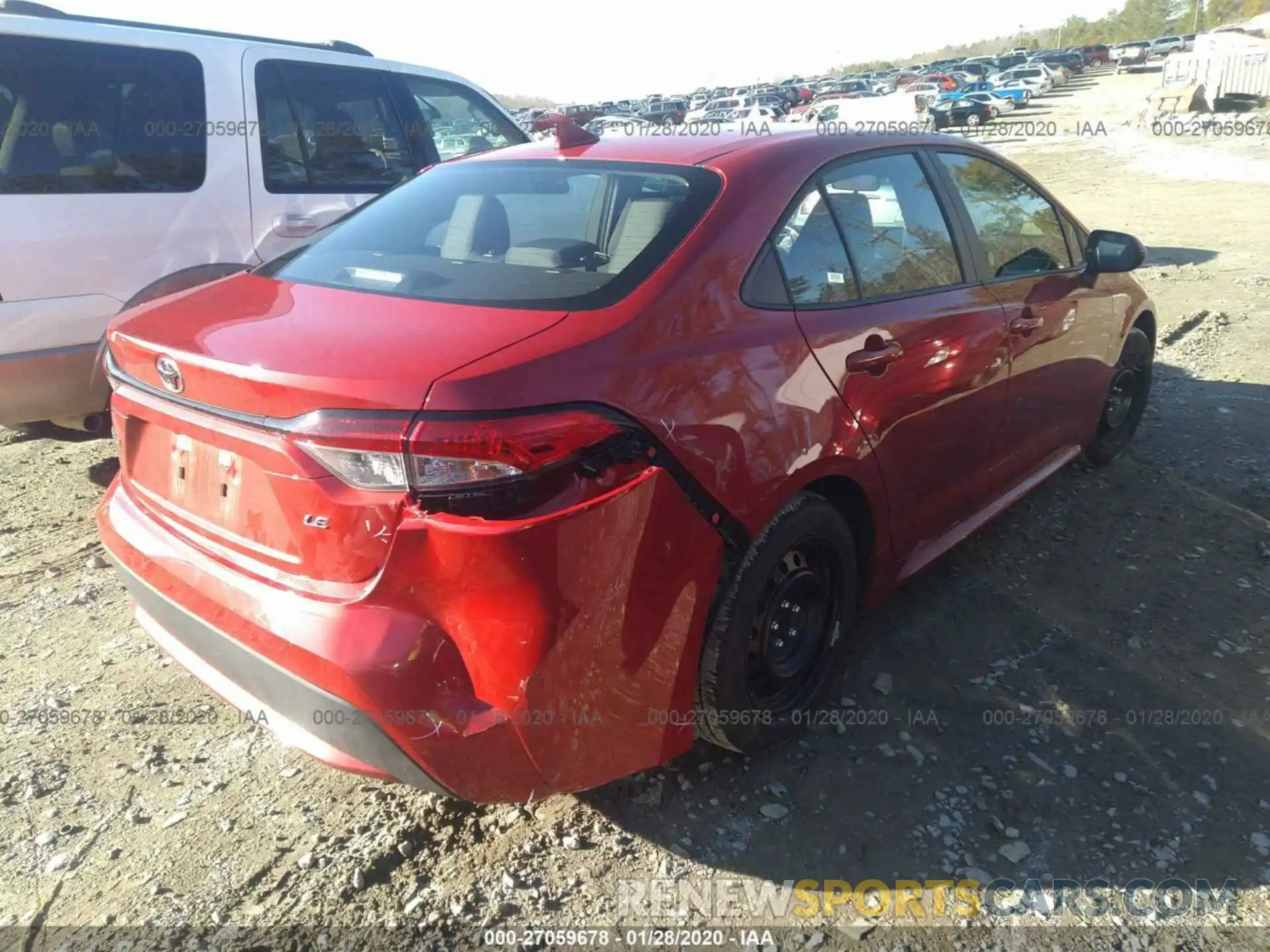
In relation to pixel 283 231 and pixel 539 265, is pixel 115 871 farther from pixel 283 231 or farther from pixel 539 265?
pixel 283 231

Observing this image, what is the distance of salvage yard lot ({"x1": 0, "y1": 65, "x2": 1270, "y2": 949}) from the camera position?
2.28 m

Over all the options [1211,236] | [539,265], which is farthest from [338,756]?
[1211,236]

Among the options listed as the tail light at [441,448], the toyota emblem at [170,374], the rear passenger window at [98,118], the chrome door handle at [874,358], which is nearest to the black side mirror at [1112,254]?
the chrome door handle at [874,358]

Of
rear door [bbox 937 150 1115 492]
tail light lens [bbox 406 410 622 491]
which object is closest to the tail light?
tail light lens [bbox 406 410 622 491]

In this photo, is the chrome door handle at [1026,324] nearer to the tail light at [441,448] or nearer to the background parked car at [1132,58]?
the tail light at [441,448]

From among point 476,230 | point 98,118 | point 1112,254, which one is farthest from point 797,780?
point 98,118

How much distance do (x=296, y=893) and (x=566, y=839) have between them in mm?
674

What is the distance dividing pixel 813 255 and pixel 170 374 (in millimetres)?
1725

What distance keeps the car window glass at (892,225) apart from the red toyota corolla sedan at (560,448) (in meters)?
0.02

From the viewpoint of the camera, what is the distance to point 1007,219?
141 inches

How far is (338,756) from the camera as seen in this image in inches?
79.3

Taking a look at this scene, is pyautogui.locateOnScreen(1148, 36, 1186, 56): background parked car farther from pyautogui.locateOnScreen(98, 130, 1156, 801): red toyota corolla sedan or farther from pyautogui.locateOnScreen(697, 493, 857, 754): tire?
pyautogui.locateOnScreen(697, 493, 857, 754): tire

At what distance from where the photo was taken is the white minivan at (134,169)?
12.0ft

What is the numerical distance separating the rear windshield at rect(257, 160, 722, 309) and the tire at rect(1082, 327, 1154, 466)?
3010mm
